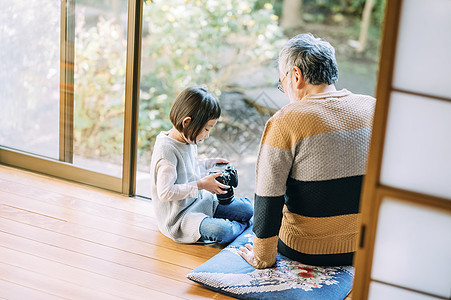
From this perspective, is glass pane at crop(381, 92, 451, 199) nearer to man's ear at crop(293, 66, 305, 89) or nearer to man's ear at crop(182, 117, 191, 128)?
man's ear at crop(293, 66, 305, 89)

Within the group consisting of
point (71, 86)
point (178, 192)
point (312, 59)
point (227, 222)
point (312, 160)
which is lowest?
point (227, 222)

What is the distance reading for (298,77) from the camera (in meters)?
2.56

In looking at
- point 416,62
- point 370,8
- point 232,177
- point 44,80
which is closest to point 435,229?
point 416,62

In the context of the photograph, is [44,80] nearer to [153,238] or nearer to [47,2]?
[47,2]

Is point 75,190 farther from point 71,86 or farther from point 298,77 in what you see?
point 298,77

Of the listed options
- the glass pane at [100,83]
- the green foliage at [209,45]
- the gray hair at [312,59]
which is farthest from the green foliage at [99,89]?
the gray hair at [312,59]

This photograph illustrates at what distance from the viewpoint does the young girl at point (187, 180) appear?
9.20 feet

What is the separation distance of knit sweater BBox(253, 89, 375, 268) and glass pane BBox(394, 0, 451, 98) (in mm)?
675

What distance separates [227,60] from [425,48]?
2043 mm

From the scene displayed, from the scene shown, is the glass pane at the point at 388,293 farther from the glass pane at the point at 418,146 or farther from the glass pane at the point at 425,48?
the glass pane at the point at 425,48

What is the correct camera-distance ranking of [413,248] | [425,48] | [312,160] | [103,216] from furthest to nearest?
[103,216]
[312,160]
[413,248]
[425,48]

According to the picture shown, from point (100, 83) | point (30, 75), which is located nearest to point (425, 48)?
point (100, 83)

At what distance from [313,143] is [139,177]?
4.61ft

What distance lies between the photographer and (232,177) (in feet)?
9.66
